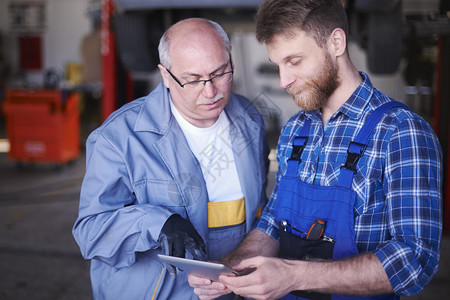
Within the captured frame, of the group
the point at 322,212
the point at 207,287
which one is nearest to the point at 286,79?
the point at 322,212

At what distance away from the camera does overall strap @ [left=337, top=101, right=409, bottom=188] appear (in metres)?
1.14

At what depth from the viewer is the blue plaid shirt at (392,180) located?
3.37ft

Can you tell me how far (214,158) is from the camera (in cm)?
153

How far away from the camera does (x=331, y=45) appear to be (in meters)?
1.23

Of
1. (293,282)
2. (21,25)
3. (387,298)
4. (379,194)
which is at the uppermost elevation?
(21,25)

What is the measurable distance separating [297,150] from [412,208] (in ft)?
1.31

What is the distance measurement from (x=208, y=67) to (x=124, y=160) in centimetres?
42

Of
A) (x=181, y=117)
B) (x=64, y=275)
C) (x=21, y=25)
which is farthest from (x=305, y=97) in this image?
(x=21, y=25)

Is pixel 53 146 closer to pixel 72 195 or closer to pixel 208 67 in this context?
→ pixel 72 195

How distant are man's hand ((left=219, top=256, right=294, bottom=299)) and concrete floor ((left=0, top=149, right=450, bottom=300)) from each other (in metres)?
1.89

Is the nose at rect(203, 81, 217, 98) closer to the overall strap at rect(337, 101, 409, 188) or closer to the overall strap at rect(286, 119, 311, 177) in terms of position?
the overall strap at rect(286, 119, 311, 177)

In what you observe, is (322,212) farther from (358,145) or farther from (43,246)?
(43,246)

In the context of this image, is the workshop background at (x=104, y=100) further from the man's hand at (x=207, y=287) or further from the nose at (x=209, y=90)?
the man's hand at (x=207, y=287)

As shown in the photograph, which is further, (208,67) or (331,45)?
(208,67)
